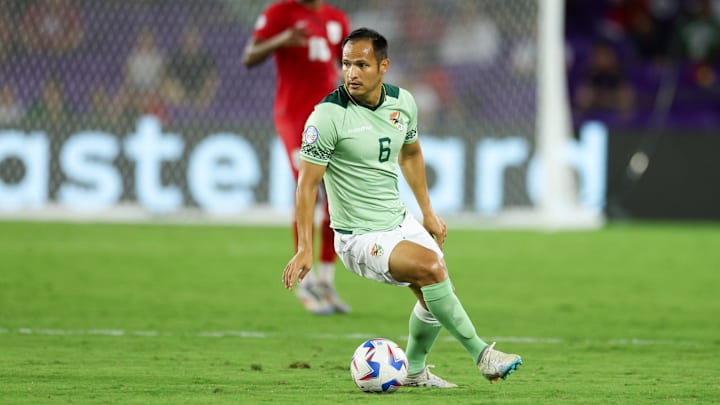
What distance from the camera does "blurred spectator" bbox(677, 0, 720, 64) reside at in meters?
18.1

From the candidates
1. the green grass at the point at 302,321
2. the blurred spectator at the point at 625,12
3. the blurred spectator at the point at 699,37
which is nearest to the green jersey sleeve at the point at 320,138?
the green grass at the point at 302,321

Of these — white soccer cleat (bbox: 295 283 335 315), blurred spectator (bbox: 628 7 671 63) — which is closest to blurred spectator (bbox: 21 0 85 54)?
white soccer cleat (bbox: 295 283 335 315)

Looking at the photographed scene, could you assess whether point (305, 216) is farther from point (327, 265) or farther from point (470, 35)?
point (470, 35)

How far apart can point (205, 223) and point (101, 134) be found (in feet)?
5.36

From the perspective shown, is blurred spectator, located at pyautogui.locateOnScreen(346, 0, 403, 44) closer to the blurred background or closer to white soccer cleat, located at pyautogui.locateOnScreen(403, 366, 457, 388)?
the blurred background

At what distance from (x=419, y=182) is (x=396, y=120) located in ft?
1.43

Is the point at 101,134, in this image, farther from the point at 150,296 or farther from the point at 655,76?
the point at 655,76

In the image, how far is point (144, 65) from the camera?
15148 millimetres

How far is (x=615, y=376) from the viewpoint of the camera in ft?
18.4

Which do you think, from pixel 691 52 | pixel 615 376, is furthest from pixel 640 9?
pixel 615 376

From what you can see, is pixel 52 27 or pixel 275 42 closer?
pixel 275 42

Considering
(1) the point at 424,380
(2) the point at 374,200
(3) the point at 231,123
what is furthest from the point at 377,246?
(3) the point at 231,123

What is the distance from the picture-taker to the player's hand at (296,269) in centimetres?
496

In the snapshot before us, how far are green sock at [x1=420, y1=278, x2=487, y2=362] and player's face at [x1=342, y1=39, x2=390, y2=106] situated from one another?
2.92ft
